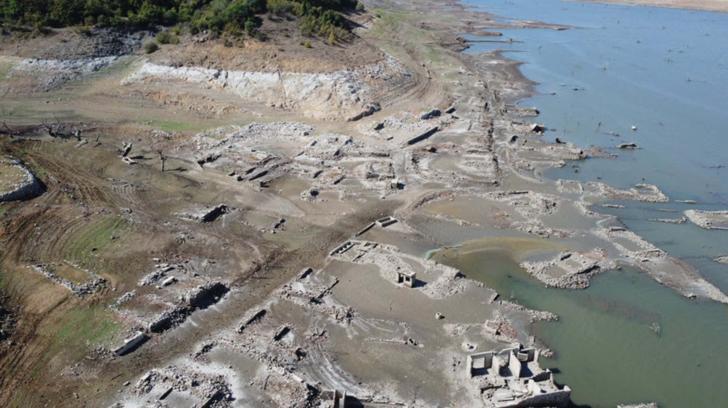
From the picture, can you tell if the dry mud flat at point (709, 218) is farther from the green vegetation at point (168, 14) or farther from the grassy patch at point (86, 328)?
the green vegetation at point (168, 14)

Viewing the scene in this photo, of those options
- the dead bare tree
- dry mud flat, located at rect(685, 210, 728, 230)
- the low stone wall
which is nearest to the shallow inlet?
dry mud flat, located at rect(685, 210, 728, 230)

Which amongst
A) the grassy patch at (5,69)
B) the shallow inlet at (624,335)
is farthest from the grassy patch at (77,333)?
the grassy patch at (5,69)

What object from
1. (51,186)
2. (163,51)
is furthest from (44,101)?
(51,186)

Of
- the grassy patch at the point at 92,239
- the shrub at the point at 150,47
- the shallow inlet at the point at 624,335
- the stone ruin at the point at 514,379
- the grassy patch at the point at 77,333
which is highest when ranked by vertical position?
the shrub at the point at 150,47

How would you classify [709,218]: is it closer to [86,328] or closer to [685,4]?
[86,328]

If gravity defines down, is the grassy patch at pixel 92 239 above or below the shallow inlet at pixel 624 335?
below
